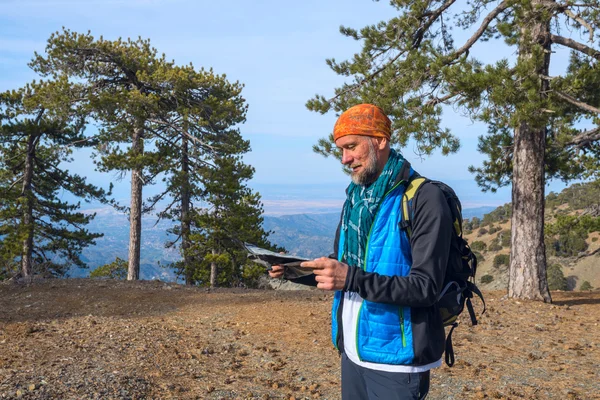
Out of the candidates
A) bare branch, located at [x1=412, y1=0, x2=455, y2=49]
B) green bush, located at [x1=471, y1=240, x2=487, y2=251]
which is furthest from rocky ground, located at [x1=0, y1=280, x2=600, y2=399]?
green bush, located at [x1=471, y1=240, x2=487, y2=251]

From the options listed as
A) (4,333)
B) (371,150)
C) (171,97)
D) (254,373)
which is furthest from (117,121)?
(371,150)

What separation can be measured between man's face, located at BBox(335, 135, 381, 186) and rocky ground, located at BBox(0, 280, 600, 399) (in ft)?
12.0

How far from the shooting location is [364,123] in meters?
2.31

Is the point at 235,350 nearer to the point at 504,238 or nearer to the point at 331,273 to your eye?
the point at 331,273

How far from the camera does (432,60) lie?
29.9ft

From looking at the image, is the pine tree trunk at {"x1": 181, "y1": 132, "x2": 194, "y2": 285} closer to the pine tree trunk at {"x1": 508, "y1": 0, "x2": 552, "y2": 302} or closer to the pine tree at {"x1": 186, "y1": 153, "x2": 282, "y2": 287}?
the pine tree at {"x1": 186, "y1": 153, "x2": 282, "y2": 287}

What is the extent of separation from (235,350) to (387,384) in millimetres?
5131

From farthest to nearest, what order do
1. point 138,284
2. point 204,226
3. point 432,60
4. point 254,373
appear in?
point 204,226, point 138,284, point 432,60, point 254,373

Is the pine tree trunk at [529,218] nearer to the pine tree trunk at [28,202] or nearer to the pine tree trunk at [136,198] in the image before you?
the pine tree trunk at [136,198]

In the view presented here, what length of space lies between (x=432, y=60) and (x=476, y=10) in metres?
3.10

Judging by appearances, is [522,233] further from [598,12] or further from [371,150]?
[371,150]

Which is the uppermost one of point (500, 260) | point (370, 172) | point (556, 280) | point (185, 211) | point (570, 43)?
point (570, 43)

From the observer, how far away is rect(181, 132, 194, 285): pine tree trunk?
754 inches

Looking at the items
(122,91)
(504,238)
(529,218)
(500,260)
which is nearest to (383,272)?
(529,218)
